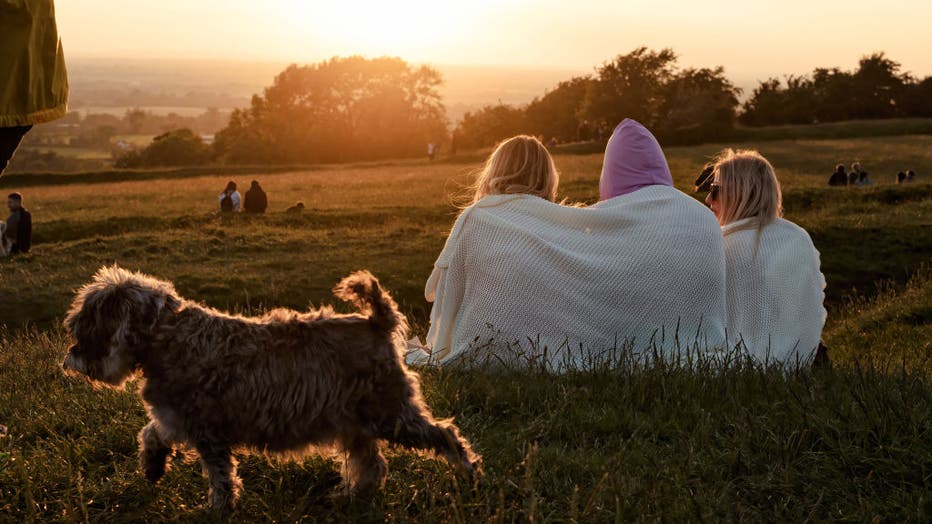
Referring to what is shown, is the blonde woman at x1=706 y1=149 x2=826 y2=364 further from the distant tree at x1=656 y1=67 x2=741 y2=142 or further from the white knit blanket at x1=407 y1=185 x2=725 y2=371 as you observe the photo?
the distant tree at x1=656 y1=67 x2=741 y2=142

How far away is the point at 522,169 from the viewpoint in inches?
296

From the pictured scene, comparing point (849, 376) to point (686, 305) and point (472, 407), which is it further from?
point (472, 407)

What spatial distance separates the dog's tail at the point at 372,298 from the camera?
419cm

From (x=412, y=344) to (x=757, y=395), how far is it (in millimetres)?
3514

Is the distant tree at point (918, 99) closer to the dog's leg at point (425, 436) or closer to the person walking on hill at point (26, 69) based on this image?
the dog's leg at point (425, 436)

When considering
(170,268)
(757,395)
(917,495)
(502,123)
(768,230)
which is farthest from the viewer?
(502,123)

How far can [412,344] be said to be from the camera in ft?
26.1

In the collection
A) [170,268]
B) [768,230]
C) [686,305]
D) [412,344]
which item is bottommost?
[170,268]

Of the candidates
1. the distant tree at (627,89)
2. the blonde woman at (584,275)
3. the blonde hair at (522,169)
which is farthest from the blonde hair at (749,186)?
the distant tree at (627,89)

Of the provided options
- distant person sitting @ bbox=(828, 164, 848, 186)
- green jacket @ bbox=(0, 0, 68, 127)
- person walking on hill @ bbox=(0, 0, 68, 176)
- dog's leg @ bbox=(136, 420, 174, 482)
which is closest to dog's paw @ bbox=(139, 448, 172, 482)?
dog's leg @ bbox=(136, 420, 174, 482)

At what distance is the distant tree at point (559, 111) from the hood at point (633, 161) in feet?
247

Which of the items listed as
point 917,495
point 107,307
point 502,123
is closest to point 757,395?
point 917,495

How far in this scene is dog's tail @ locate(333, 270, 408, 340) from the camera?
4191mm

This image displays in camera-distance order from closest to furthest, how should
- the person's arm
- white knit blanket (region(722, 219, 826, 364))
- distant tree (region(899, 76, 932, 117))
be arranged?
the person's arm
white knit blanket (region(722, 219, 826, 364))
distant tree (region(899, 76, 932, 117))
